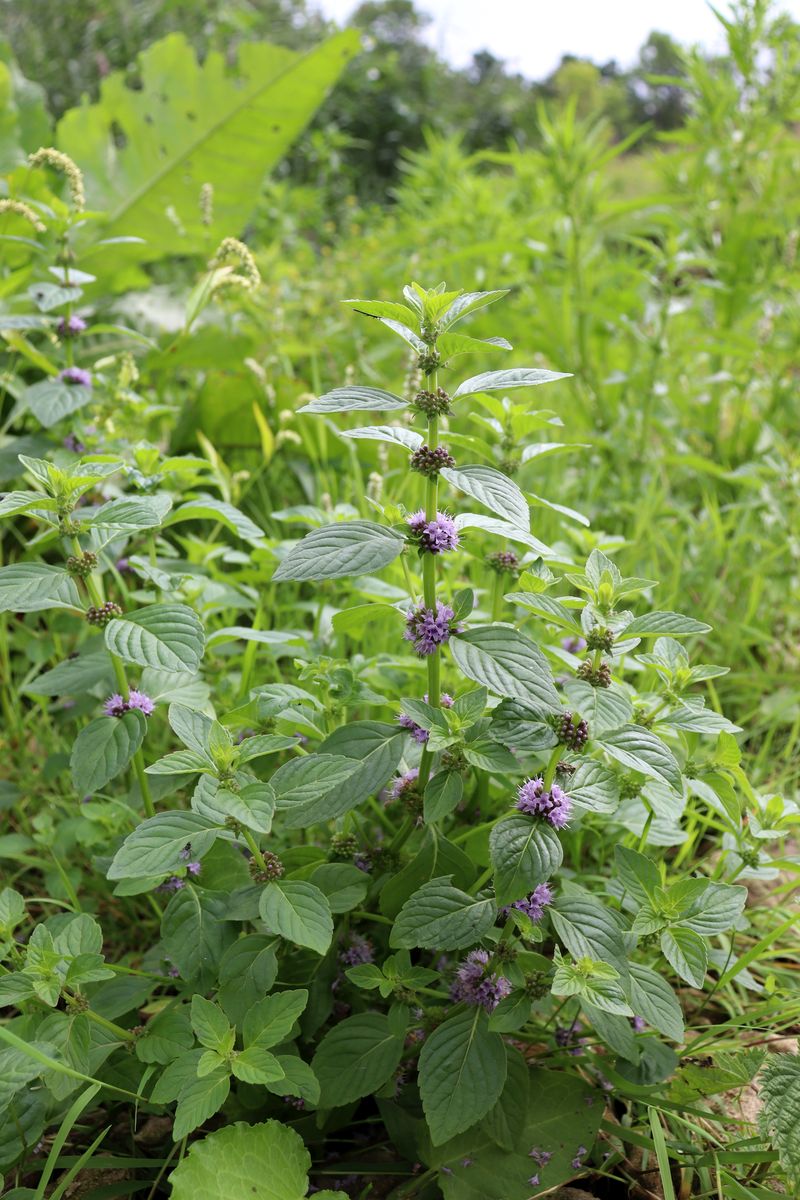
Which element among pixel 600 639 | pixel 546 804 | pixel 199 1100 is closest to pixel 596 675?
pixel 600 639

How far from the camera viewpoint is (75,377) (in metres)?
1.55

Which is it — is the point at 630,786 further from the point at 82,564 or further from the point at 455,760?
the point at 82,564

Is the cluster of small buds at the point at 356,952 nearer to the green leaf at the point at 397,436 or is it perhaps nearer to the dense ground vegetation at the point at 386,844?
the dense ground vegetation at the point at 386,844

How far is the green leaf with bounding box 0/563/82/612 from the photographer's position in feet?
3.13

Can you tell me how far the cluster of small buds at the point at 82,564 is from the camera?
1053mm

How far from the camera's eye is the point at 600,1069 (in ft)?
3.62

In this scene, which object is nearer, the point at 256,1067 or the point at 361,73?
the point at 256,1067

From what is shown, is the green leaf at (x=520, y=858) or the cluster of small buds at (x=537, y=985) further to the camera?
the cluster of small buds at (x=537, y=985)

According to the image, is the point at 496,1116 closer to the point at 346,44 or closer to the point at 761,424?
the point at 761,424

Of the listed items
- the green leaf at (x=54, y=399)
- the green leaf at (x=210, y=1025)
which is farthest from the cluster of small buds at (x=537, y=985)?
the green leaf at (x=54, y=399)

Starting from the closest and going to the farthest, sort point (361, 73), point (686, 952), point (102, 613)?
point (686, 952) < point (102, 613) < point (361, 73)

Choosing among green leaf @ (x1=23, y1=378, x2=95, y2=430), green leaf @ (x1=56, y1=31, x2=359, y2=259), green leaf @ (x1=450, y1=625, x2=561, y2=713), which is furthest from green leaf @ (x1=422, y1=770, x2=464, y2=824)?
green leaf @ (x1=56, y1=31, x2=359, y2=259)

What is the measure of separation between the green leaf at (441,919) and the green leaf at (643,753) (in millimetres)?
219

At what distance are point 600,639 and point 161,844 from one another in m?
0.51
